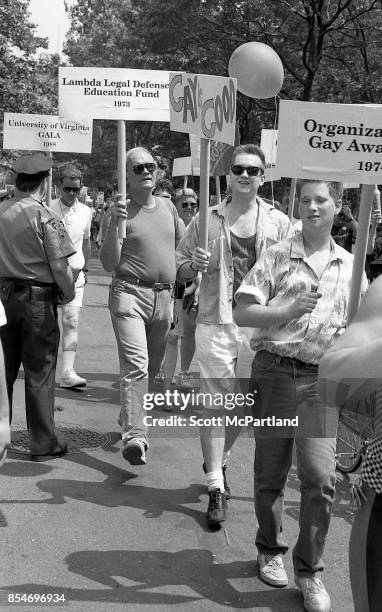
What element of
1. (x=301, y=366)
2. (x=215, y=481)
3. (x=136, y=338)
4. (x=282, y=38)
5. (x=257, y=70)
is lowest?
(x=215, y=481)

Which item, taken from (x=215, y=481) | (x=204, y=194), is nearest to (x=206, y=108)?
(x=204, y=194)

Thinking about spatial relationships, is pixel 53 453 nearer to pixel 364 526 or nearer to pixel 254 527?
pixel 254 527

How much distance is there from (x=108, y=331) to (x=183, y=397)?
4179mm

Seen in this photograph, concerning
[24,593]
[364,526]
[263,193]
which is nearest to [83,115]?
[24,593]

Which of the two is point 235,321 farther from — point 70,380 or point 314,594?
point 70,380

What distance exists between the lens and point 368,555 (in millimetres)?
2213

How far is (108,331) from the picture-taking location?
10.5 metres

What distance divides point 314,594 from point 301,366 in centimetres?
97

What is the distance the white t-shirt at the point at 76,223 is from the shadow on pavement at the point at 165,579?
3841 mm

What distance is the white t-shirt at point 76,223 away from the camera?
7.37m

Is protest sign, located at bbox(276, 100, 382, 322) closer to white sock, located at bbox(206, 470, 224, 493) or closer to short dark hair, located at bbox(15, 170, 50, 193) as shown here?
white sock, located at bbox(206, 470, 224, 493)

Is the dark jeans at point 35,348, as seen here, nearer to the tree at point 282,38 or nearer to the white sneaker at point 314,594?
the white sneaker at point 314,594

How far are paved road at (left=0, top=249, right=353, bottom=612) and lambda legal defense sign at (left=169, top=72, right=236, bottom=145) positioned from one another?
6.87 feet

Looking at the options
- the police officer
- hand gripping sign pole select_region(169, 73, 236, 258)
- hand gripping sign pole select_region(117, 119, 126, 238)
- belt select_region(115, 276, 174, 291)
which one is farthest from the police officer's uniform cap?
hand gripping sign pole select_region(169, 73, 236, 258)
